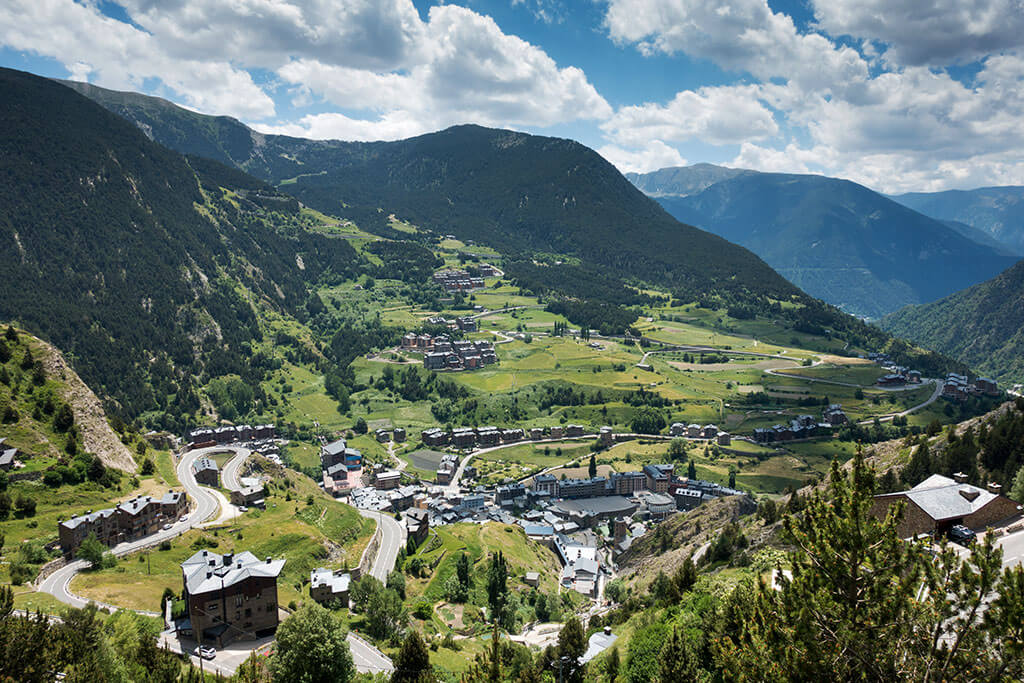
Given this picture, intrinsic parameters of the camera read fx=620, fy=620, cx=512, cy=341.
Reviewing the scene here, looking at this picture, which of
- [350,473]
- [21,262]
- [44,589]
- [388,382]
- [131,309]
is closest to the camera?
[44,589]

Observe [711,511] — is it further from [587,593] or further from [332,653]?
[332,653]

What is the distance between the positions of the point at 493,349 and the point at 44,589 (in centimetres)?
15016

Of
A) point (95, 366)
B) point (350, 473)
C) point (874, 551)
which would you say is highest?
point (874, 551)

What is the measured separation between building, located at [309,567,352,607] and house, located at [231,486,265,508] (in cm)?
2278

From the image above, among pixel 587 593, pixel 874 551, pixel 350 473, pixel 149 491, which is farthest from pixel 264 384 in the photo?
pixel 874 551

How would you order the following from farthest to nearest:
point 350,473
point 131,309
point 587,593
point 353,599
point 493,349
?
point 493,349 → point 131,309 → point 350,473 → point 587,593 → point 353,599

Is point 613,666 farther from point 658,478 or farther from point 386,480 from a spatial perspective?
point 658,478

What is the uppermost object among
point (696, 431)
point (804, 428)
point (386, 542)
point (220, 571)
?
point (220, 571)

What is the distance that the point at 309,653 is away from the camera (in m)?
36.2

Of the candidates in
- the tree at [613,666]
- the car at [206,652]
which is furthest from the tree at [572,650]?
the car at [206,652]

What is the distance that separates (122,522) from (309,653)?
116 ft

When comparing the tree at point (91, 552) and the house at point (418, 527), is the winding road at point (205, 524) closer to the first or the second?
the tree at point (91, 552)

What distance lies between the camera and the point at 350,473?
388 ft

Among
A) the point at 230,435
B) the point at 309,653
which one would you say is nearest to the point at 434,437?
the point at 230,435
